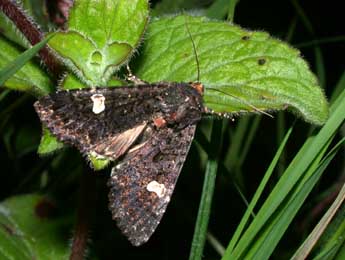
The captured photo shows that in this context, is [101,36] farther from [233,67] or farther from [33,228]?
[33,228]

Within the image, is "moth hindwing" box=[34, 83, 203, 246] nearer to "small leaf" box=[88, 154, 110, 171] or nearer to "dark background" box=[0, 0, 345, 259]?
"small leaf" box=[88, 154, 110, 171]

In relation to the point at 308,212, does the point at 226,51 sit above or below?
above

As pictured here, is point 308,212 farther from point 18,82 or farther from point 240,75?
point 18,82

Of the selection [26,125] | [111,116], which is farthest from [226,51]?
[26,125]

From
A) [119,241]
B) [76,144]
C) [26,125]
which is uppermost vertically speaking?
[76,144]

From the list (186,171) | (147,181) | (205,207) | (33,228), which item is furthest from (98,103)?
(186,171)

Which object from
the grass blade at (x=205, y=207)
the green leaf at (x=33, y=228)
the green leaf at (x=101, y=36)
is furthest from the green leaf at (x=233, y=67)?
the green leaf at (x=33, y=228)
